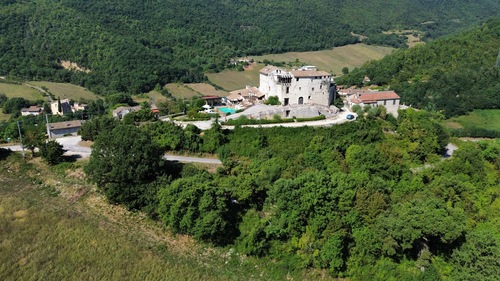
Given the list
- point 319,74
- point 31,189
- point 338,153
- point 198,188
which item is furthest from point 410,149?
point 31,189

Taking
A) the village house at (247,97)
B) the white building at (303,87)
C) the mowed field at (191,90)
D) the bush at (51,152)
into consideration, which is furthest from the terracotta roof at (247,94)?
the bush at (51,152)

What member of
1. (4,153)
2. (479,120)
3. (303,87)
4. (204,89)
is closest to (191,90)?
(204,89)

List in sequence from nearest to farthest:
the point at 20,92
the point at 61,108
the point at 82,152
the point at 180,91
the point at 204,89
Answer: the point at 82,152 → the point at 61,108 → the point at 20,92 → the point at 180,91 → the point at 204,89

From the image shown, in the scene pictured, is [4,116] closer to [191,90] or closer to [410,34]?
[191,90]

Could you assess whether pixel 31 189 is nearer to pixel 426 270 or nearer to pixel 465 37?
pixel 426 270

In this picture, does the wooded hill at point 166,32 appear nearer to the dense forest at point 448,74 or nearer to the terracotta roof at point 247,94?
the terracotta roof at point 247,94
